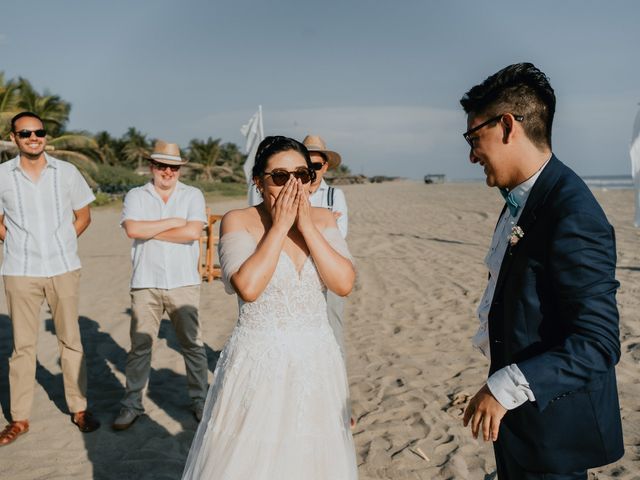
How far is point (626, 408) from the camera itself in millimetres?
4746

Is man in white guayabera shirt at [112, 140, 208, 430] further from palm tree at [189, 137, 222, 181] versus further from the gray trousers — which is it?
palm tree at [189, 137, 222, 181]

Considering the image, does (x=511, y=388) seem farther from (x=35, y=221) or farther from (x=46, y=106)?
(x=46, y=106)

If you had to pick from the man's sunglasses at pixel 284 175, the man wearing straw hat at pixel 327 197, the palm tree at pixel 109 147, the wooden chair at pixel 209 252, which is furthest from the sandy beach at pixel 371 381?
the palm tree at pixel 109 147

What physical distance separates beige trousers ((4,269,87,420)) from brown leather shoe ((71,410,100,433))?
50mm

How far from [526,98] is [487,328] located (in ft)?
3.16

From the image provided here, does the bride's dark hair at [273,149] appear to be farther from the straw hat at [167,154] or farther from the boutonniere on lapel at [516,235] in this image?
the straw hat at [167,154]

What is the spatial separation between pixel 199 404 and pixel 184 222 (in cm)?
161

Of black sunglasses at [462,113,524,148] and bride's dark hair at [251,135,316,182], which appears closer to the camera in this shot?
black sunglasses at [462,113,524,148]

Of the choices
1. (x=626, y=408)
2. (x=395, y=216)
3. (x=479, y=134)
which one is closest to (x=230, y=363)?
(x=479, y=134)

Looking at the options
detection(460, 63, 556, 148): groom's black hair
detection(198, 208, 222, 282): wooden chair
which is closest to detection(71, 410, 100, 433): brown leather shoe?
detection(460, 63, 556, 148): groom's black hair

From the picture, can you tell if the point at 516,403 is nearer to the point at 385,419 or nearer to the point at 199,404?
the point at 385,419

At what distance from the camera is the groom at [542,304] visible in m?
1.77

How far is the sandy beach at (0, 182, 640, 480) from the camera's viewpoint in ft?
13.5

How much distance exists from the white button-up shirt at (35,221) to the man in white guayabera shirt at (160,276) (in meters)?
0.52
